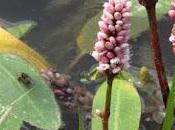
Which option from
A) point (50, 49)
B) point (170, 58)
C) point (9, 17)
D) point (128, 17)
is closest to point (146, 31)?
point (170, 58)

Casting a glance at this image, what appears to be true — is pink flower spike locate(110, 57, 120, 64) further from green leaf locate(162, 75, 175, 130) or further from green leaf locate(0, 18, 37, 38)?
green leaf locate(0, 18, 37, 38)

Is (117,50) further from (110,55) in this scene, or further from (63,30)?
(63,30)

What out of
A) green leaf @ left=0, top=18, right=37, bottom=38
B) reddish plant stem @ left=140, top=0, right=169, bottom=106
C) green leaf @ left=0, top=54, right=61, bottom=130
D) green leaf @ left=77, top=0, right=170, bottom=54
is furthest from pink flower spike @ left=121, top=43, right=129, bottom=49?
green leaf @ left=0, top=18, right=37, bottom=38

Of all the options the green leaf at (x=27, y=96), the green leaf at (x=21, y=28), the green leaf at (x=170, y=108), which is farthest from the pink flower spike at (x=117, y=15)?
the green leaf at (x=21, y=28)

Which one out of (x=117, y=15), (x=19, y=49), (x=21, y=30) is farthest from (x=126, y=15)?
(x=21, y=30)

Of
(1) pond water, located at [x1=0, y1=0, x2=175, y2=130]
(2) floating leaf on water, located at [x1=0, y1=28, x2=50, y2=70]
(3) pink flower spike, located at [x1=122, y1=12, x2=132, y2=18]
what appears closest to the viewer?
(3) pink flower spike, located at [x1=122, y1=12, x2=132, y2=18]

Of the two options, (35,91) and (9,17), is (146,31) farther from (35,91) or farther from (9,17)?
(35,91)
